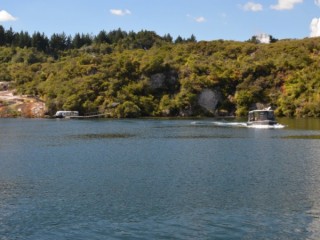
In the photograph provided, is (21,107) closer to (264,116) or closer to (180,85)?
(180,85)

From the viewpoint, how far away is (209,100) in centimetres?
17812

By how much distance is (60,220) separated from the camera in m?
32.9

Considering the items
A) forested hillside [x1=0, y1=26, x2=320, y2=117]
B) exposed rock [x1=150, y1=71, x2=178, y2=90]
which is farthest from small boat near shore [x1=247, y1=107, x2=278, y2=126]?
exposed rock [x1=150, y1=71, x2=178, y2=90]

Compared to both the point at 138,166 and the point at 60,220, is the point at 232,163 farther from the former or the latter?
the point at 60,220

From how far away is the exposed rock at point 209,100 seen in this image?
583ft

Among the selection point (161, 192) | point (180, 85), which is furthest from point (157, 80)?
point (161, 192)

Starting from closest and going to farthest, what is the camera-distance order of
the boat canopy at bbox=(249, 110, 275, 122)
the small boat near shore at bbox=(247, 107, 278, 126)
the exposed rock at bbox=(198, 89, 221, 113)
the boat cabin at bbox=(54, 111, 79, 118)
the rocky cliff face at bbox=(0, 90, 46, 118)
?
the small boat near shore at bbox=(247, 107, 278, 126) < the boat canopy at bbox=(249, 110, 275, 122) < the boat cabin at bbox=(54, 111, 79, 118) < the rocky cliff face at bbox=(0, 90, 46, 118) < the exposed rock at bbox=(198, 89, 221, 113)

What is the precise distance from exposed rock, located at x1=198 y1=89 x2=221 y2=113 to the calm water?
102m

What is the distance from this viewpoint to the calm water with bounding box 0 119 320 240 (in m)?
30.8

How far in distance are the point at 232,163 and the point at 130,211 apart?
24591mm

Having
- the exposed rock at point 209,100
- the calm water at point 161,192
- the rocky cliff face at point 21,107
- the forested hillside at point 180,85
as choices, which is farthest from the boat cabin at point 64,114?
the calm water at point 161,192

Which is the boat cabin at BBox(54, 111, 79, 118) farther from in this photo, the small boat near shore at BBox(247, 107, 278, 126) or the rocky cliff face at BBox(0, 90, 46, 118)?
the small boat near shore at BBox(247, 107, 278, 126)

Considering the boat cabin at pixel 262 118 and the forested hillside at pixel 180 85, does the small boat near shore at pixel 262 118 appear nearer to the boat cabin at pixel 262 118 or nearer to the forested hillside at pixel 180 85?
the boat cabin at pixel 262 118

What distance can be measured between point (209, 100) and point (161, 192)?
456 ft
